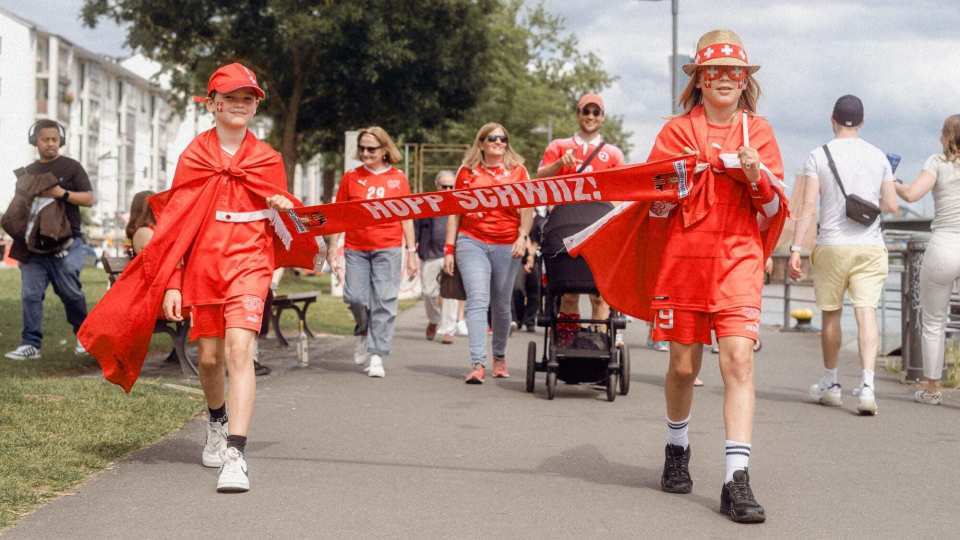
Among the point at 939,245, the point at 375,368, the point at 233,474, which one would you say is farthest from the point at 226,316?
the point at 939,245

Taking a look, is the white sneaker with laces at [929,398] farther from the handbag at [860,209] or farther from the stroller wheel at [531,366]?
the stroller wheel at [531,366]

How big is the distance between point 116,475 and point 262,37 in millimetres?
24559

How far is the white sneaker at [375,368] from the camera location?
35.4 ft

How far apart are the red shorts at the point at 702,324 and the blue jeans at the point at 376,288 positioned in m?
5.40

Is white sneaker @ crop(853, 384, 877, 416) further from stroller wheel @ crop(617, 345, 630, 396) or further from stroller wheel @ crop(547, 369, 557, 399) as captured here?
stroller wheel @ crop(547, 369, 557, 399)

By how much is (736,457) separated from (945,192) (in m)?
4.56

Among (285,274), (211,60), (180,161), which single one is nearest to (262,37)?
(211,60)

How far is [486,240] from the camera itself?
33.8 ft

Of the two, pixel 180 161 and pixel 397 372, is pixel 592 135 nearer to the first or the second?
pixel 397 372

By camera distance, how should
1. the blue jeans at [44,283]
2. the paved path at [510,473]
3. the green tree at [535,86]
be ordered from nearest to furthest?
the paved path at [510,473] → the blue jeans at [44,283] → the green tree at [535,86]

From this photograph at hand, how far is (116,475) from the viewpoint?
6.00 m

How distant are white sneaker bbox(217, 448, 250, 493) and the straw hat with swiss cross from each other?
2.60m

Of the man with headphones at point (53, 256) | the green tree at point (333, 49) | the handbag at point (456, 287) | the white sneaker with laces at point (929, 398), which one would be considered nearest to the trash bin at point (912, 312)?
the white sneaker with laces at point (929, 398)

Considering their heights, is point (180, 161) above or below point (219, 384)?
above
